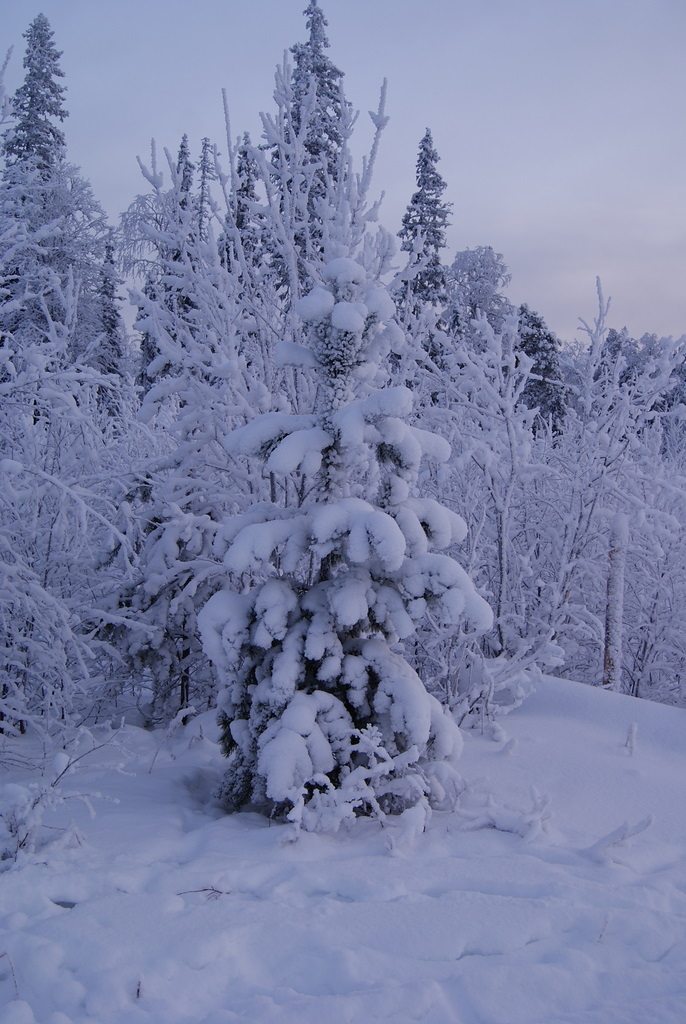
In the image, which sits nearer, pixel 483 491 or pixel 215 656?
pixel 215 656

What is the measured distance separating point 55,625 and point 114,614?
925mm

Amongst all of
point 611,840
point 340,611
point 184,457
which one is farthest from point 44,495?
point 611,840

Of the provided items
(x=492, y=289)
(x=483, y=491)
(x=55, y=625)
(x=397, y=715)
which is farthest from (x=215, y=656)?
(x=492, y=289)

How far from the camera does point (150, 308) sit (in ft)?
20.3

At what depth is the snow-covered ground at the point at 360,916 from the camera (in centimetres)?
237

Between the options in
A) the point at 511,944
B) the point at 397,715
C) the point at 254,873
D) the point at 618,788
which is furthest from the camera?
the point at 618,788

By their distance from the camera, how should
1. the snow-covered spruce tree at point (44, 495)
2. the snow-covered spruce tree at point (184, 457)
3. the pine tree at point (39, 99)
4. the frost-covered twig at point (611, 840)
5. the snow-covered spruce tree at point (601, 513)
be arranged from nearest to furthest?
1. the frost-covered twig at point (611, 840)
2. the snow-covered spruce tree at point (44, 495)
3. the snow-covered spruce tree at point (184, 457)
4. the snow-covered spruce tree at point (601, 513)
5. the pine tree at point (39, 99)

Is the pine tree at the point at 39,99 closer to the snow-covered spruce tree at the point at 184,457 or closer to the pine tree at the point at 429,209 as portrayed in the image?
the pine tree at the point at 429,209

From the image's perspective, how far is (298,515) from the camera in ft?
14.8

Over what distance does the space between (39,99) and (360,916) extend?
23.5m

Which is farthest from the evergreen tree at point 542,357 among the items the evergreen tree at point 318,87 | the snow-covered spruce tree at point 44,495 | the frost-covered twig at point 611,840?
the frost-covered twig at point 611,840

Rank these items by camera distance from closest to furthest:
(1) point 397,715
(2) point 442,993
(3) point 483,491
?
1. (2) point 442,993
2. (1) point 397,715
3. (3) point 483,491

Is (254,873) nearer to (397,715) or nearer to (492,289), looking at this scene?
(397,715)

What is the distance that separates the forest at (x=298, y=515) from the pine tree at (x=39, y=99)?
12.8m
